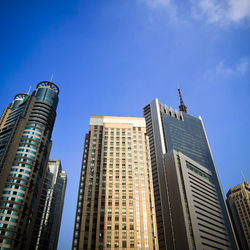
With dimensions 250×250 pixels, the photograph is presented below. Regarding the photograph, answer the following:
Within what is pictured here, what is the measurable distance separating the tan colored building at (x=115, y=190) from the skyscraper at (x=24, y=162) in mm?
25797

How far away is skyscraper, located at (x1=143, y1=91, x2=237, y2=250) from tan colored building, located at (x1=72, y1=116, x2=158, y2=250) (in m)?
28.7

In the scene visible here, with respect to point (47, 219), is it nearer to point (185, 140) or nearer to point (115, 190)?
point (115, 190)

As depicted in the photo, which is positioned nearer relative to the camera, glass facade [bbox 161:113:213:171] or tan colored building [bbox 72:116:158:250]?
tan colored building [bbox 72:116:158:250]

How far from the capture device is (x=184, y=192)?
133 metres

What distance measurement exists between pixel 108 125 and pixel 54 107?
46625mm

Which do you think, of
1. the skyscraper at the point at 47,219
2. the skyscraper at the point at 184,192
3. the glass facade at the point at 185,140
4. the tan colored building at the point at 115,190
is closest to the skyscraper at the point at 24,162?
the tan colored building at the point at 115,190

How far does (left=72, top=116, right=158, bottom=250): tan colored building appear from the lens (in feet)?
298

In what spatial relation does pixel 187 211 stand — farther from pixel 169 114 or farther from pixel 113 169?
pixel 169 114

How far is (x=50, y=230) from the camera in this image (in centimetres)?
18238

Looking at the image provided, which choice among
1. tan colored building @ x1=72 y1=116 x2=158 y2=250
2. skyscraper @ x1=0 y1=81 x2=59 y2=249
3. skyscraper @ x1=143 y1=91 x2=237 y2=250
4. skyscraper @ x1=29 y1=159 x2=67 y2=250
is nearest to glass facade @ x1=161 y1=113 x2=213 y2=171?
skyscraper @ x1=143 y1=91 x2=237 y2=250

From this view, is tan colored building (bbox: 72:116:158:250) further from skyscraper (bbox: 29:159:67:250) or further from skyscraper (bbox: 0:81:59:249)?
skyscraper (bbox: 29:159:67:250)

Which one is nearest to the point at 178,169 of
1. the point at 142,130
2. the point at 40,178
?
the point at 142,130

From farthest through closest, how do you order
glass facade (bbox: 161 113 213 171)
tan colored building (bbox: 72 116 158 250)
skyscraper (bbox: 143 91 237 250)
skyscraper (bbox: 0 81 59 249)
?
glass facade (bbox: 161 113 213 171) < skyscraper (bbox: 143 91 237 250) < skyscraper (bbox: 0 81 59 249) < tan colored building (bbox: 72 116 158 250)

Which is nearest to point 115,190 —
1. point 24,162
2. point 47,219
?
point 24,162
